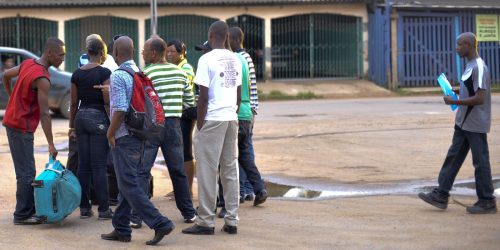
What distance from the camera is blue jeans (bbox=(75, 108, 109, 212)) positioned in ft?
26.9

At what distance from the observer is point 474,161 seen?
8.75 m

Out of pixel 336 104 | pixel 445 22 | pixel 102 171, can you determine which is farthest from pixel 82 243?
pixel 445 22

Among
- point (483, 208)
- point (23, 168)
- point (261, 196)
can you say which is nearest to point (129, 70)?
point (23, 168)

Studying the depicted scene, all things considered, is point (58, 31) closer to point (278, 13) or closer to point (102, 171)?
point (278, 13)

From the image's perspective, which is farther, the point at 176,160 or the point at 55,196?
the point at 176,160

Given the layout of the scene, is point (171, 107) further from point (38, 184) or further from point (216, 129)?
point (38, 184)

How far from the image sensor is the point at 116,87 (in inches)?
286

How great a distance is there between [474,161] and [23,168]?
13.7ft

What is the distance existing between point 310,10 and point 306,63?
5.65 ft

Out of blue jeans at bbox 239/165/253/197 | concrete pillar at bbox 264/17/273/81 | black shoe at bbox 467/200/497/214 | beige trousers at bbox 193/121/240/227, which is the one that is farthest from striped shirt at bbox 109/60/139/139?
concrete pillar at bbox 264/17/273/81

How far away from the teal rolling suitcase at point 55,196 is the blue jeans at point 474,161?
3426 mm

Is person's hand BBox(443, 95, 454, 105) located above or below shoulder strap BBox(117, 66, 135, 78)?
below

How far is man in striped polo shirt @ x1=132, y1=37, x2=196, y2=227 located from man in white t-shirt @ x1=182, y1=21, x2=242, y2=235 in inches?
17.4

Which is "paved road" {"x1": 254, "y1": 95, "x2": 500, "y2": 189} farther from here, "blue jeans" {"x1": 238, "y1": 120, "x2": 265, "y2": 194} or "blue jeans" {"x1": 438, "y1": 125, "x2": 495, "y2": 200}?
"blue jeans" {"x1": 438, "y1": 125, "x2": 495, "y2": 200}
